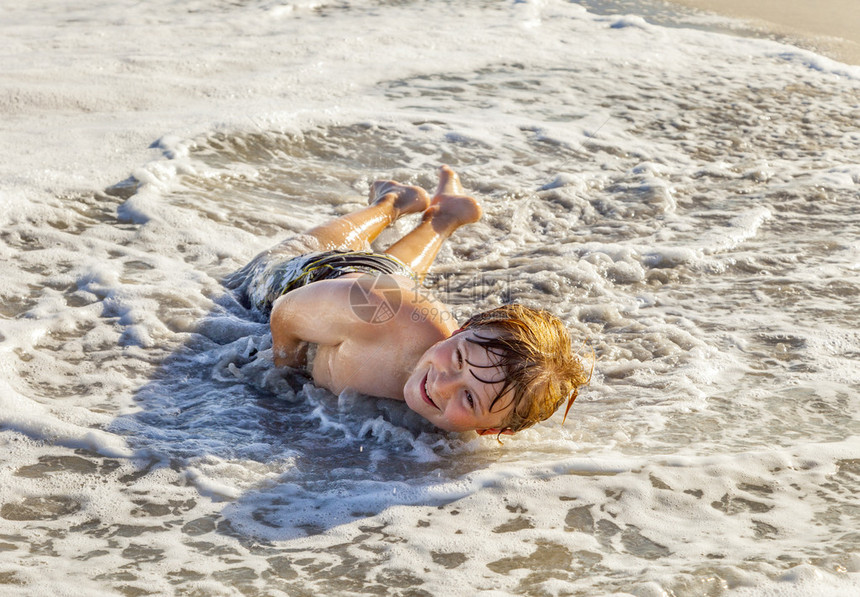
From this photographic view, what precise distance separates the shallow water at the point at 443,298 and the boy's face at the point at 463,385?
22 centimetres

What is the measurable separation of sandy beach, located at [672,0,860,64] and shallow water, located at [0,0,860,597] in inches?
58.5

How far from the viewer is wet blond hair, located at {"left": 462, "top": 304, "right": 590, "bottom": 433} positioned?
11.1ft

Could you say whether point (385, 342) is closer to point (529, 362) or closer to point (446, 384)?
point (446, 384)

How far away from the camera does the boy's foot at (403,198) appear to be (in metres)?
5.52

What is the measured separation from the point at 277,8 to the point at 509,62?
9.74 ft

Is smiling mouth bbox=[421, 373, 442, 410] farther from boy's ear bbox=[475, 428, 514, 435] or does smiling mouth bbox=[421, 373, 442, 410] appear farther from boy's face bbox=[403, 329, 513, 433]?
boy's ear bbox=[475, 428, 514, 435]

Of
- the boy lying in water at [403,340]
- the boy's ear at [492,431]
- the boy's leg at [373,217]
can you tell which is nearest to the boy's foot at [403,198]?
the boy's leg at [373,217]

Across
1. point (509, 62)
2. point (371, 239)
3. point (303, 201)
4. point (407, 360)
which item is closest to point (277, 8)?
point (509, 62)

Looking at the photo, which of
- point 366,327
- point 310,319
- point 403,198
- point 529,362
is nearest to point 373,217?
point 403,198

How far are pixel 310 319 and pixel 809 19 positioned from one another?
1033cm

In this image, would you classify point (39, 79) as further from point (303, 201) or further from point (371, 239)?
point (371, 239)

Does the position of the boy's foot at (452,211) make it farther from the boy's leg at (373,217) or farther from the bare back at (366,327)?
the bare back at (366,327)

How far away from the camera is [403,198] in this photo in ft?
18.2

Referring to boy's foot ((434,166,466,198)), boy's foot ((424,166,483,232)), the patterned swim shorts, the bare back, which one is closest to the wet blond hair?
the bare back
